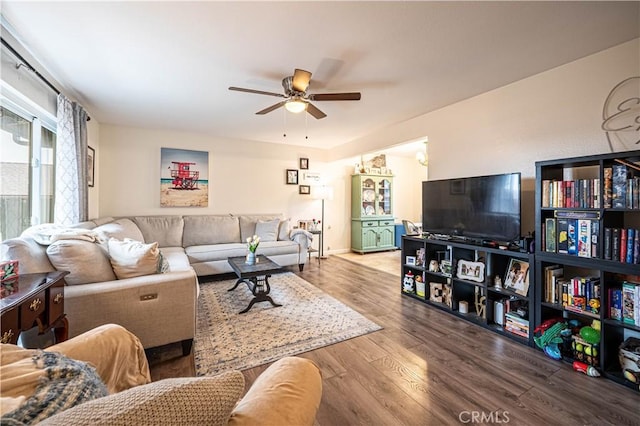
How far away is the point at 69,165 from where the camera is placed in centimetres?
274

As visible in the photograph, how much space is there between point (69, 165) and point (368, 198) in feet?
16.5

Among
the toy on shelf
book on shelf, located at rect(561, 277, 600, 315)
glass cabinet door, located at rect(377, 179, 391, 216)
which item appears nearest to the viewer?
book on shelf, located at rect(561, 277, 600, 315)

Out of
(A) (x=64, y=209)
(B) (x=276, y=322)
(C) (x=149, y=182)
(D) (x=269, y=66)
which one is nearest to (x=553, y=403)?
(B) (x=276, y=322)

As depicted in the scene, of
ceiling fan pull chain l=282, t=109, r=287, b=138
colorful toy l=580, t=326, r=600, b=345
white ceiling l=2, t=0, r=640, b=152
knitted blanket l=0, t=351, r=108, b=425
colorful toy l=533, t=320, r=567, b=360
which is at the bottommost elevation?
colorful toy l=533, t=320, r=567, b=360

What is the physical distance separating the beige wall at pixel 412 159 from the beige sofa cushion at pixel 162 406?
118 inches

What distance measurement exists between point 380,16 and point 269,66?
106 cm

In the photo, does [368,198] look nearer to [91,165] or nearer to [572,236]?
[572,236]

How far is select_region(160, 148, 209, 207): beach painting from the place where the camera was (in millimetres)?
4484

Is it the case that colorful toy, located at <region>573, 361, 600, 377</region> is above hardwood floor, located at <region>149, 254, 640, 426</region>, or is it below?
above

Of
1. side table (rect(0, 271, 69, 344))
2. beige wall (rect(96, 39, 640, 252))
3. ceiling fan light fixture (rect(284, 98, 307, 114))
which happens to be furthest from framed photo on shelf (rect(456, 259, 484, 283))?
side table (rect(0, 271, 69, 344))

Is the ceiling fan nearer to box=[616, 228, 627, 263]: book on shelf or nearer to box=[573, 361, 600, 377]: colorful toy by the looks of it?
box=[616, 228, 627, 263]: book on shelf

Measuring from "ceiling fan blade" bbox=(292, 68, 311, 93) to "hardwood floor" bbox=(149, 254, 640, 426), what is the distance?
225 cm

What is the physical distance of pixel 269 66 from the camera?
92.3 inches

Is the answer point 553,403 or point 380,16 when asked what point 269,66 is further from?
point 553,403
